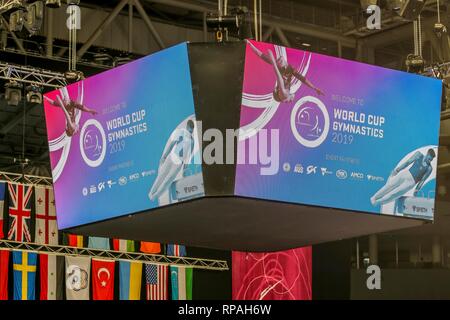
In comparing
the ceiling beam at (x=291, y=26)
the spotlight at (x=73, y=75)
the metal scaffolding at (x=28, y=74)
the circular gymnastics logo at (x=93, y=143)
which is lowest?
the circular gymnastics logo at (x=93, y=143)

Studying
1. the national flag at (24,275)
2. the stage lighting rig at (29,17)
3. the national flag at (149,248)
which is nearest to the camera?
the stage lighting rig at (29,17)

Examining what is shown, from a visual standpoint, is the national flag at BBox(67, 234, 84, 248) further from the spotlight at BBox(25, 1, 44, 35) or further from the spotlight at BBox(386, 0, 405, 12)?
the spotlight at BBox(386, 0, 405, 12)

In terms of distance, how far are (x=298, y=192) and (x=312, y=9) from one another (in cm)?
1329

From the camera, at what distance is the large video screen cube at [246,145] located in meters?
8.80

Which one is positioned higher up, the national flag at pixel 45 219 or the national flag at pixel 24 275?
the national flag at pixel 45 219

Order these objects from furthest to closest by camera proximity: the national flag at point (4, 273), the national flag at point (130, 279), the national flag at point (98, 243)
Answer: the national flag at point (130, 279) < the national flag at point (98, 243) < the national flag at point (4, 273)

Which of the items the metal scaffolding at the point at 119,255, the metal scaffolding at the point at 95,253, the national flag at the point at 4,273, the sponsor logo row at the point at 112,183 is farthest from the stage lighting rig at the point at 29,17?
the national flag at the point at 4,273

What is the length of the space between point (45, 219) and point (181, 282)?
292 centimetres

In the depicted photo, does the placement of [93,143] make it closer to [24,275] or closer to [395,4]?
[395,4]

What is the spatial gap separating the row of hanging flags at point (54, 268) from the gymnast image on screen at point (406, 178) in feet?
30.9

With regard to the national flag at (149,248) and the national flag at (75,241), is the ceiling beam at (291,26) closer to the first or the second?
the national flag at (149,248)

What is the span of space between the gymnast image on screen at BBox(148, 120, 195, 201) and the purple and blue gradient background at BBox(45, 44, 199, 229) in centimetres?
9

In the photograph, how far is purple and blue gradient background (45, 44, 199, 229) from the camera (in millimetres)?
9070

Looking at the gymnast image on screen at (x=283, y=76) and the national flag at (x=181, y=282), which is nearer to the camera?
the gymnast image on screen at (x=283, y=76)
